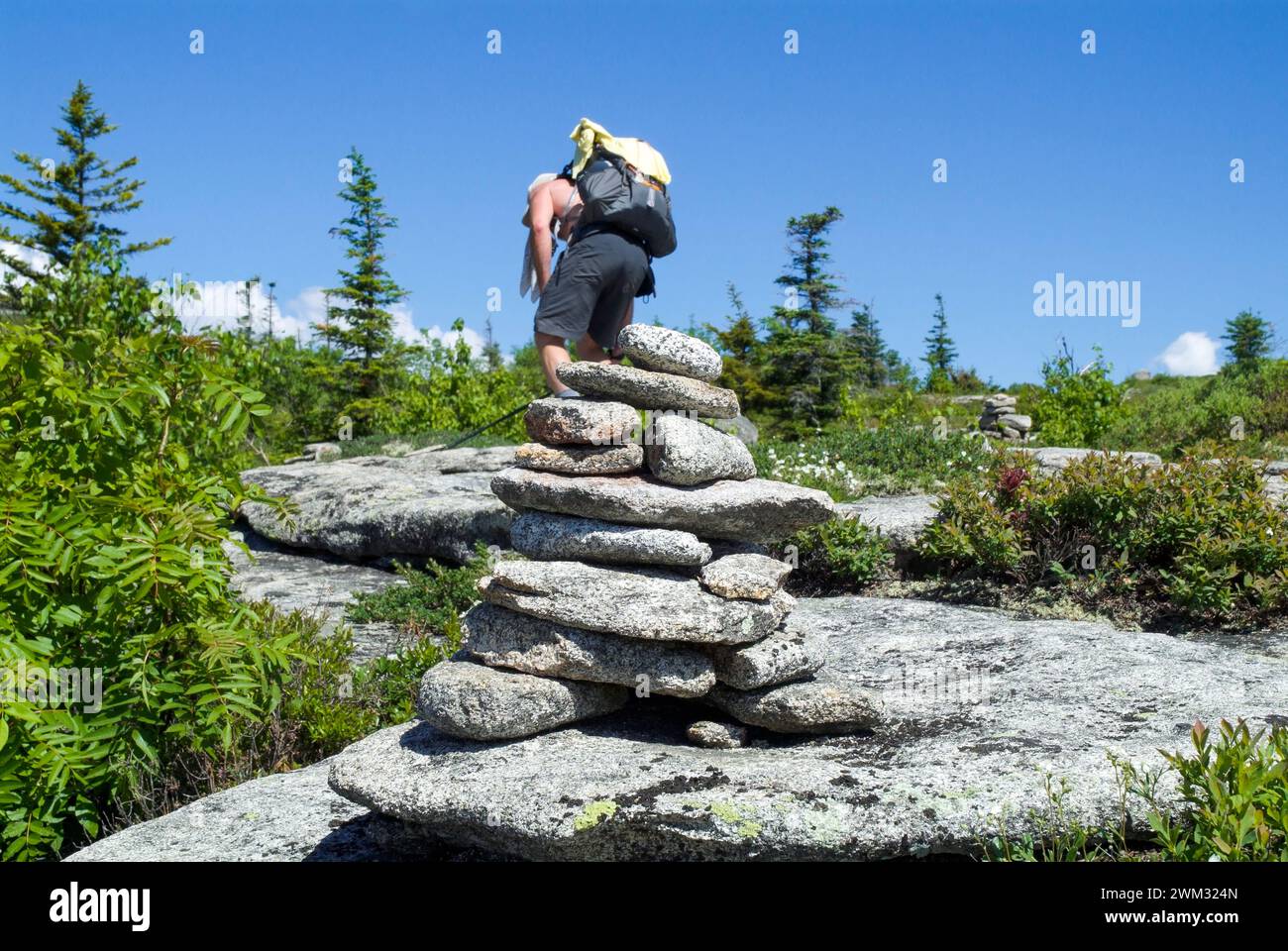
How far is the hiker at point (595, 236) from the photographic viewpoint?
23.6ft

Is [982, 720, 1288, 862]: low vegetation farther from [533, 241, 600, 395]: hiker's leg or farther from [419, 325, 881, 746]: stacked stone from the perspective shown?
[533, 241, 600, 395]: hiker's leg

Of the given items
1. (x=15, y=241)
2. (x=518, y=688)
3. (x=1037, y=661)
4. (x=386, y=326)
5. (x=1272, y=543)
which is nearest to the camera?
(x=518, y=688)

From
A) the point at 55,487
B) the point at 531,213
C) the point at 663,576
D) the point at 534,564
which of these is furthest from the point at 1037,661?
the point at 55,487

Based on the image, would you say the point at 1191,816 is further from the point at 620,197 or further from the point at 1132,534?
the point at 620,197

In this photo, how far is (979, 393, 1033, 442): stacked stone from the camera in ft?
75.3

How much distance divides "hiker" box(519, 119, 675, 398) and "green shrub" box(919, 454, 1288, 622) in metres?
3.37

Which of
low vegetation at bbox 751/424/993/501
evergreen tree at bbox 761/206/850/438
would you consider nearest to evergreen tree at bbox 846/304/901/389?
evergreen tree at bbox 761/206/850/438

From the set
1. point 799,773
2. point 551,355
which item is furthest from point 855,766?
point 551,355

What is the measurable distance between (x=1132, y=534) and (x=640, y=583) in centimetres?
485

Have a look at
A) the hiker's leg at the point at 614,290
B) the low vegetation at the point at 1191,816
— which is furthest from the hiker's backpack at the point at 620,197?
the low vegetation at the point at 1191,816

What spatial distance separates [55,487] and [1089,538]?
7368 mm

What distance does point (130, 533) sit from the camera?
4844 mm

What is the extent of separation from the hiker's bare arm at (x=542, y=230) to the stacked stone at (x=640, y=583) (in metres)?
2.41
